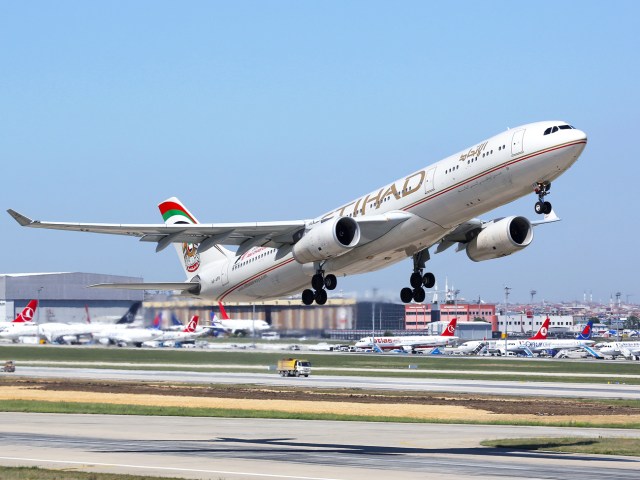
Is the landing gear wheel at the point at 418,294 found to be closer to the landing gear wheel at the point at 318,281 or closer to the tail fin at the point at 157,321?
the landing gear wheel at the point at 318,281

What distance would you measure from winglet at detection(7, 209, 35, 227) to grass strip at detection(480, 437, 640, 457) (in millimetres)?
21828

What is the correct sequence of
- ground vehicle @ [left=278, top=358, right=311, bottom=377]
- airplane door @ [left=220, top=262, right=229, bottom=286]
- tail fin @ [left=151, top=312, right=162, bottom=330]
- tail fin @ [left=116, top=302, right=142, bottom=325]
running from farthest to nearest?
1. ground vehicle @ [left=278, top=358, right=311, bottom=377]
2. tail fin @ [left=116, top=302, right=142, bottom=325]
3. tail fin @ [left=151, top=312, right=162, bottom=330]
4. airplane door @ [left=220, top=262, right=229, bottom=286]

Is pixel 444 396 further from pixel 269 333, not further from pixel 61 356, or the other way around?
pixel 61 356

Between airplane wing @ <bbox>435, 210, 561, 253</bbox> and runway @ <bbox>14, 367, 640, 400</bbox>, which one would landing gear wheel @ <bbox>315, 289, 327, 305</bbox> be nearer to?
airplane wing @ <bbox>435, 210, 561, 253</bbox>

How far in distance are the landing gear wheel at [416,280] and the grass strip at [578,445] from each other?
16065 millimetres

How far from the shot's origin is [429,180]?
4469 cm

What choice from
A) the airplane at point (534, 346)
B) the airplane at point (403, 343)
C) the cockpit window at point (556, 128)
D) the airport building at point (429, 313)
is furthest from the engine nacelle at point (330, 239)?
the airplane at point (534, 346)

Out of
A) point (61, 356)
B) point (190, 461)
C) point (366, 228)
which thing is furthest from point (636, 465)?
point (61, 356)

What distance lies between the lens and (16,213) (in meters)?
43.5

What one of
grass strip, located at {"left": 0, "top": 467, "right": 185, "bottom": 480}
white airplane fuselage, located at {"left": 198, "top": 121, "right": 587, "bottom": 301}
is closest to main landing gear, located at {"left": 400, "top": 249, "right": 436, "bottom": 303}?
white airplane fuselage, located at {"left": 198, "top": 121, "right": 587, "bottom": 301}

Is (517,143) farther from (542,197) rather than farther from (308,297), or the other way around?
(308,297)

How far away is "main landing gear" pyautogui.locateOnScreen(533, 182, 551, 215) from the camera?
41312 mm

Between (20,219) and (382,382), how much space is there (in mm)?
38886

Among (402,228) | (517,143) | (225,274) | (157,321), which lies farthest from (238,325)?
(517,143)
